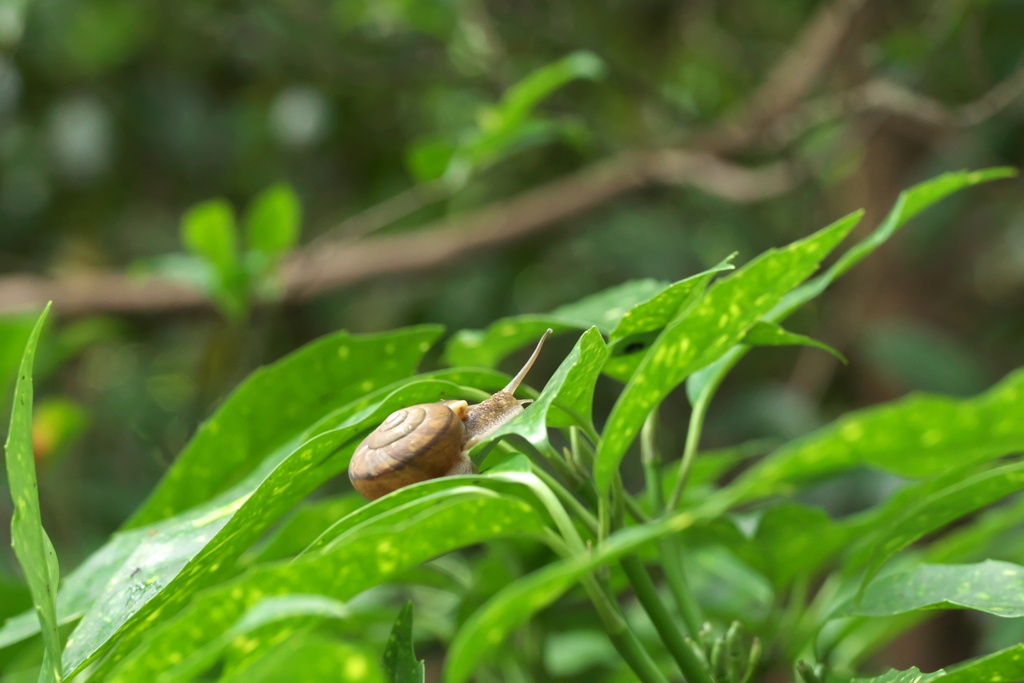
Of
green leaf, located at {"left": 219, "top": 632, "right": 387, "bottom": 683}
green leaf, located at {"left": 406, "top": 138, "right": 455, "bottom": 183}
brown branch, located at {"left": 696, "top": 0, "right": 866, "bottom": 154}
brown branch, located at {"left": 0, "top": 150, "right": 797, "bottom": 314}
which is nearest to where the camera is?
green leaf, located at {"left": 219, "top": 632, "right": 387, "bottom": 683}

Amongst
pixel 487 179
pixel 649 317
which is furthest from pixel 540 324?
pixel 487 179

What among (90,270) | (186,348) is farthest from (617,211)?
(90,270)

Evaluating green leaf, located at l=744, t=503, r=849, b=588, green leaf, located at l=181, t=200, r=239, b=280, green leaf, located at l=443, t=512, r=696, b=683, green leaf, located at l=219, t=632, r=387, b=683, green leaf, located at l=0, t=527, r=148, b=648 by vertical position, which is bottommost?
green leaf, located at l=744, t=503, r=849, b=588

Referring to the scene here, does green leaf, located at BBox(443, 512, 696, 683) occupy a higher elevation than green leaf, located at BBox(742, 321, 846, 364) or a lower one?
higher

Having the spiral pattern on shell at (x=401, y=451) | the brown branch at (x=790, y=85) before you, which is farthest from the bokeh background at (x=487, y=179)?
the spiral pattern on shell at (x=401, y=451)

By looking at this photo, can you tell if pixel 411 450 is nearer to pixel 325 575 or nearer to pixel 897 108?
pixel 325 575

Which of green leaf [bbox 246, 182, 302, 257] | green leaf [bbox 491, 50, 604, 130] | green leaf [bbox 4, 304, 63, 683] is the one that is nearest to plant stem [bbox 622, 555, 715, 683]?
green leaf [bbox 4, 304, 63, 683]

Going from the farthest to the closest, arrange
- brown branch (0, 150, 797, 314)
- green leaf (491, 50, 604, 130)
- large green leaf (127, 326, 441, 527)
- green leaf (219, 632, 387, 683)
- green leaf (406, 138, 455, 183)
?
brown branch (0, 150, 797, 314), green leaf (406, 138, 455, 183), green leaf (491, 50, 604, 130), large green leaf (127, 326, 441, 527), green leaf (219, 632, 387, 683)

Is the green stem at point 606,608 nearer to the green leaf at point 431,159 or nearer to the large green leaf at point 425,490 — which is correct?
the large green leaf at point 425,490

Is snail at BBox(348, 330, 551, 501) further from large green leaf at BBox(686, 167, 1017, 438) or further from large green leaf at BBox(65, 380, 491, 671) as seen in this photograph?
large green leaf at BBox(686, 167, 1017, 438)
